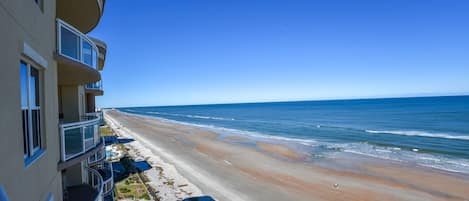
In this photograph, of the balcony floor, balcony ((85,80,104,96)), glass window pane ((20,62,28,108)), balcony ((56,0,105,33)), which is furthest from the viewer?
balcony ((85,80,104,96))

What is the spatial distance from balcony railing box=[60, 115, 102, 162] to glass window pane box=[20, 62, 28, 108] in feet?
6.36

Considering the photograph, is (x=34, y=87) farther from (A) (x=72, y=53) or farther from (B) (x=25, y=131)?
(A) (x=72, y=53)

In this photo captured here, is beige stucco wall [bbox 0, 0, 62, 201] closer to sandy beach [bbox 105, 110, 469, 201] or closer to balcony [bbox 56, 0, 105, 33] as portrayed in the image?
balcony [bbox 56, 0, 105, 33]

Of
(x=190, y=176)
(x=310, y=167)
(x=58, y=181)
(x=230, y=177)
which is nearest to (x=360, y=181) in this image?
(x=310, y=167)

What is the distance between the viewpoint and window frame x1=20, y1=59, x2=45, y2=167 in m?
4.14

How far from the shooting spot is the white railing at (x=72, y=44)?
596 cm

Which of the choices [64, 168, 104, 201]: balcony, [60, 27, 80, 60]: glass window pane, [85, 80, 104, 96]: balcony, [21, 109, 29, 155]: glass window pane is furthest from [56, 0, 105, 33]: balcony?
[64, 168, 104, 201]: balcony

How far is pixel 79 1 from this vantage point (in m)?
7.41

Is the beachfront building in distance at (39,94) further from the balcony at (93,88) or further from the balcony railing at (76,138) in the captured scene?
the balcony at (93,88)

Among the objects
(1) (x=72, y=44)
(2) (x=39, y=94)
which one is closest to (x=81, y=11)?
(1) (x=72, y=44)

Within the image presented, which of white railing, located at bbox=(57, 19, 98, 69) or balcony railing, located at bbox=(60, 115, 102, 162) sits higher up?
white railing, located at bbox=(57, 19, 98, 69)

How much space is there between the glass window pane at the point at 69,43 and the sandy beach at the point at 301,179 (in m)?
9.63

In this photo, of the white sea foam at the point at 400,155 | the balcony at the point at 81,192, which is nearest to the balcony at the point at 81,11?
the balcony at the point at 81,192

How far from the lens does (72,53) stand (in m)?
6.43
